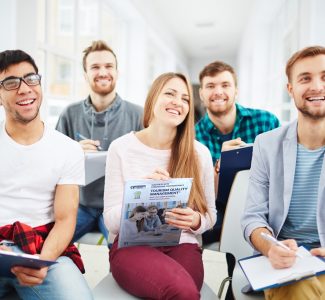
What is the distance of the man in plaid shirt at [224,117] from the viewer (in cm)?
223

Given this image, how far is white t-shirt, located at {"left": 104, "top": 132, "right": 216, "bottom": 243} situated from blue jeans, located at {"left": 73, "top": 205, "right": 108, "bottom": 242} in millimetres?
414

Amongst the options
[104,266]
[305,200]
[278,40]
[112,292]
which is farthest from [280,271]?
[278,40]

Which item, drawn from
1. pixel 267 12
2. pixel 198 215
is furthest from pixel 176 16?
pixel 198 215

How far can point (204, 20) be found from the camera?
6977 mm

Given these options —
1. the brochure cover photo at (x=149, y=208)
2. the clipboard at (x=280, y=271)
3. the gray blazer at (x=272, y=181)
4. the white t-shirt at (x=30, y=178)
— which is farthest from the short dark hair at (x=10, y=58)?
the clipboard at (x=280, y=271)

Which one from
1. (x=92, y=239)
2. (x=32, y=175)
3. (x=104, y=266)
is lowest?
(x=104, y=266)

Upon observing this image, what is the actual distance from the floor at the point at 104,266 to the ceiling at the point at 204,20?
3.37 metres

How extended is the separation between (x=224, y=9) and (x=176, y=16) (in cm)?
97

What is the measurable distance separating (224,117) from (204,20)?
5.25 meters

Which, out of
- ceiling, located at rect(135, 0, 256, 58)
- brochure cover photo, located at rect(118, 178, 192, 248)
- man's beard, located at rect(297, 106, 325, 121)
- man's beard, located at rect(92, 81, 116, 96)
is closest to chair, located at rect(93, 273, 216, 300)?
brochure cover photo, located at rect(118, 178, 192, 248)

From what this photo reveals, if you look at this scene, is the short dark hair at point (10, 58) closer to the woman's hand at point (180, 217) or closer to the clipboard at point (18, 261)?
the clipboard at point (18, 261)

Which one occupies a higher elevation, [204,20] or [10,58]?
[204,20]

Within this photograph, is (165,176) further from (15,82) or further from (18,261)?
(15,82)

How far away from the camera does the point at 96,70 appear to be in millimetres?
2359
